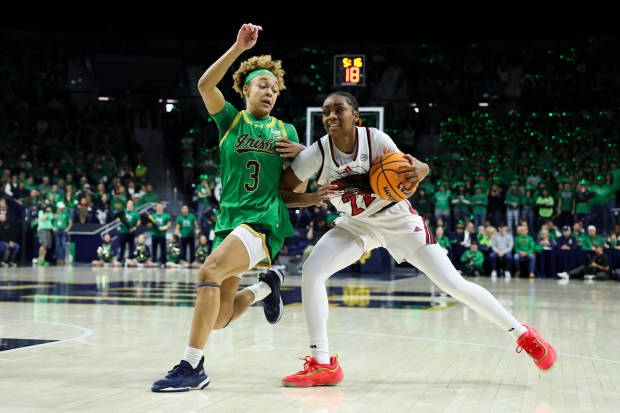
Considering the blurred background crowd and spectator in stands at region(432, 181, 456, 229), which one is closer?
the blurred background crowd

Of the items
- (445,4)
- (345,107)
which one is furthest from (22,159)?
(345,107)

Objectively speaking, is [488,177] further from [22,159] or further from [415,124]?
[22,159]

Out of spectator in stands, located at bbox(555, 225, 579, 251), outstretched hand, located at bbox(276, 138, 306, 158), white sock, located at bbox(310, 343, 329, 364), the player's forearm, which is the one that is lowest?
white sock, located at bbox(310, 343, 329, 364)

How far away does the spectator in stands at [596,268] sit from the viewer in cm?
1889

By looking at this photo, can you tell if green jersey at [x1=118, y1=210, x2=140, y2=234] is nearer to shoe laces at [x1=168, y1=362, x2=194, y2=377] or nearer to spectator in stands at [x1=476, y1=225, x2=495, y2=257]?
spectator in stands at [x1=476, y1=225, x2=495, y2=257]

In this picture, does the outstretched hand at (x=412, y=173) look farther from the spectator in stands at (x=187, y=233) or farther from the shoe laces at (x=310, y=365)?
the spectator in stands at (x=187, y=233)

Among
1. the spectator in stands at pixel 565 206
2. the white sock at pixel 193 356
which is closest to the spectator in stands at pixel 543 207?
the spectator in stands at pixel 565 206

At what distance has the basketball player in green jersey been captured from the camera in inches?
198

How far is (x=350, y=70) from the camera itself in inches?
632

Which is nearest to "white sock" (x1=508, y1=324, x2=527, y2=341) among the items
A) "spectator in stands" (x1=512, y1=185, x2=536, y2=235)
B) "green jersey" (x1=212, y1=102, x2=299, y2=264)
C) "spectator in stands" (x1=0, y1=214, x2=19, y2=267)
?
"green jersey" (x1=212, y1=102, x2=299, y2=264)

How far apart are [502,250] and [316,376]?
598 inches

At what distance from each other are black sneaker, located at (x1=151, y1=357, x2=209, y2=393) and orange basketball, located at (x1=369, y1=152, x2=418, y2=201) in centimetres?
152

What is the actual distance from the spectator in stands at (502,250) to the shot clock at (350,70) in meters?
5.82

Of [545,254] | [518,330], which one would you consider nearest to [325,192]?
[518,330]
